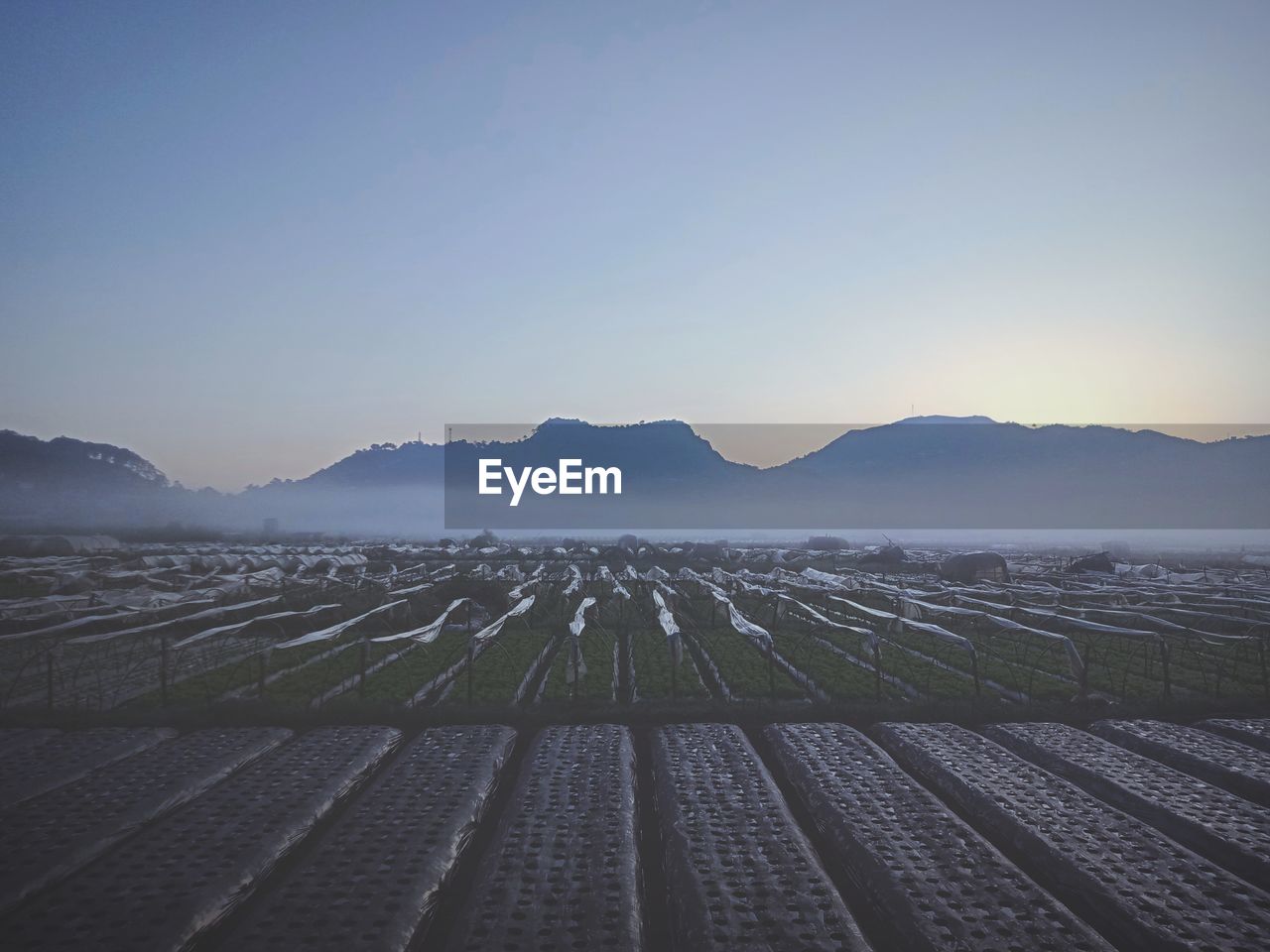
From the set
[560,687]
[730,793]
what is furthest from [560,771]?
[560,687]

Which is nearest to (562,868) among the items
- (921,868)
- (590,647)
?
(921,868)

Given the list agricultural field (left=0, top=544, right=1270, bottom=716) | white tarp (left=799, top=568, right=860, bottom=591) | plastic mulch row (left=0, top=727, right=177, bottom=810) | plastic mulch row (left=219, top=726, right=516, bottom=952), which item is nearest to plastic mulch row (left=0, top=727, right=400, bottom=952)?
plastic mulch row (left=219, top=726, right=516, bottom=952)

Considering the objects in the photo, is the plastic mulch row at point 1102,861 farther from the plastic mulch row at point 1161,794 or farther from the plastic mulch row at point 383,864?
the plastic mulch row at point 383,864

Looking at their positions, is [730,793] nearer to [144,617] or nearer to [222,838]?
[222,838]

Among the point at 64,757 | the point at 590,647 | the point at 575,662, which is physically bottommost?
the point at 590,647

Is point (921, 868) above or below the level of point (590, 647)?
above

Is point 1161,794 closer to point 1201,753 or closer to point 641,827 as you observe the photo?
point 1201,753
